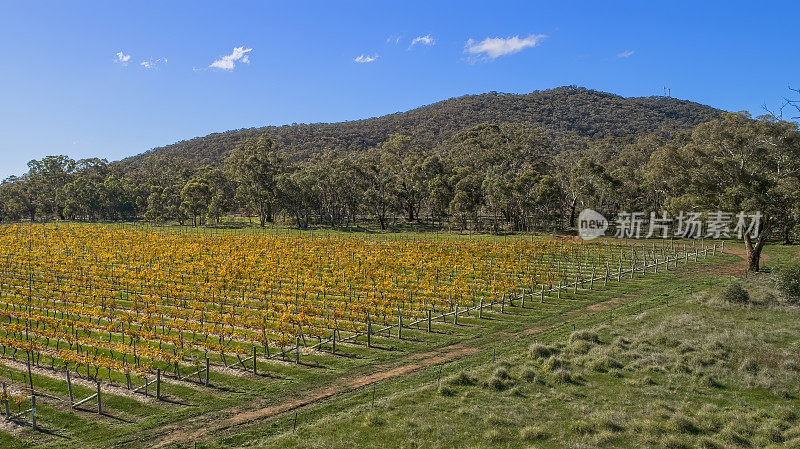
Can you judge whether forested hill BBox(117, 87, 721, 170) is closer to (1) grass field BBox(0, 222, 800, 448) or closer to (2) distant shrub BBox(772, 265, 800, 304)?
(2) distant shrub BBox(772, 265, 800, 304)

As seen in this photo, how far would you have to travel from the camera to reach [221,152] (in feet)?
561

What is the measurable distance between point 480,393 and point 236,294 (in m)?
19.6

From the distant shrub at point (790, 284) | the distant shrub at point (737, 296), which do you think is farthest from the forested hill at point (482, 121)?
the distant shrub at point (737, 296)

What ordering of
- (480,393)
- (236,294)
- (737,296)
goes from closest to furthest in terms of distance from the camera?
(480,393), (737,296), (236,294)

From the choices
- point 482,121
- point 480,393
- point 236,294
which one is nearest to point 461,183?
point 236,294

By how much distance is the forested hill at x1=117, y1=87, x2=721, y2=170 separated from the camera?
15300cm

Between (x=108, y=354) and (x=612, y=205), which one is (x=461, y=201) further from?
(x=108, y=354)

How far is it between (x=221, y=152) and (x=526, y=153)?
120728mm

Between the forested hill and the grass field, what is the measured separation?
411 ft

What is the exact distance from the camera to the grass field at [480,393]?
42.2 feet

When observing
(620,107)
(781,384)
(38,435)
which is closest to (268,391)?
(38,435)

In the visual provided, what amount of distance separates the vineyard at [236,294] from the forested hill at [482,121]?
332ft

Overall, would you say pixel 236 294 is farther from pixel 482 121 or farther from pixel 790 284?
pixel 482 121

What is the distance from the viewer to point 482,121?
166 metres
